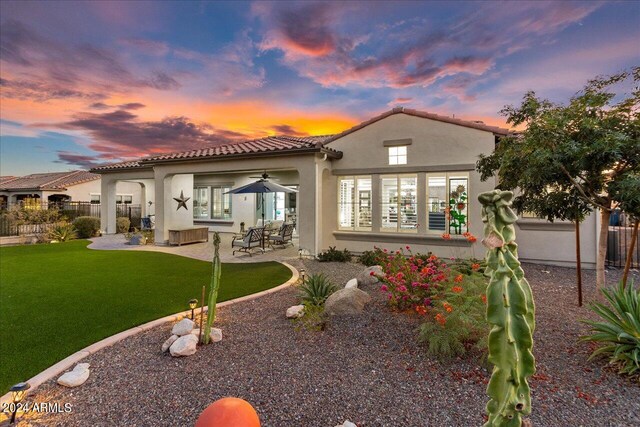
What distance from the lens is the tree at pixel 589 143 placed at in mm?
4684

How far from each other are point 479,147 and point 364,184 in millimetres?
4291

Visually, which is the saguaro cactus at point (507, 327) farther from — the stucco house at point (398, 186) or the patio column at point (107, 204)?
the patio column at point (107, 204)

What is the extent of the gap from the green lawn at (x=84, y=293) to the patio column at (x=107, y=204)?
6.45m

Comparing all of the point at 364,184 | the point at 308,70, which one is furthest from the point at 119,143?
the point at 364,184

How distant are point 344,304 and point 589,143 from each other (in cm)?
491

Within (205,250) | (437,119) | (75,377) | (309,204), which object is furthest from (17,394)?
(437,119)

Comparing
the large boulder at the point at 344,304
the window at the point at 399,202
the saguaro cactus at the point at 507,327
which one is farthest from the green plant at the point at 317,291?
the window at the point at 399,202

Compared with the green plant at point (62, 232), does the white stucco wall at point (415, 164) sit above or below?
above

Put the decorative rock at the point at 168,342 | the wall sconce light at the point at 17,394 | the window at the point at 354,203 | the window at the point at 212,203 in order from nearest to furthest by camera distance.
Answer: the wall sconce light at the point at 17,394, the decorative rock at the point at 168,342, the window at the point at 354,203, the window at the point at 212,203

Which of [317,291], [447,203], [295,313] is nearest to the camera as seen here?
[295,313]

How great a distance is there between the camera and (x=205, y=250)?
1386 cm

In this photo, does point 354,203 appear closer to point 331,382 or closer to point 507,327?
point 331,382

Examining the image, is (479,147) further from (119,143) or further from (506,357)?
(119,143)

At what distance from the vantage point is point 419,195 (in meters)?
11.2
